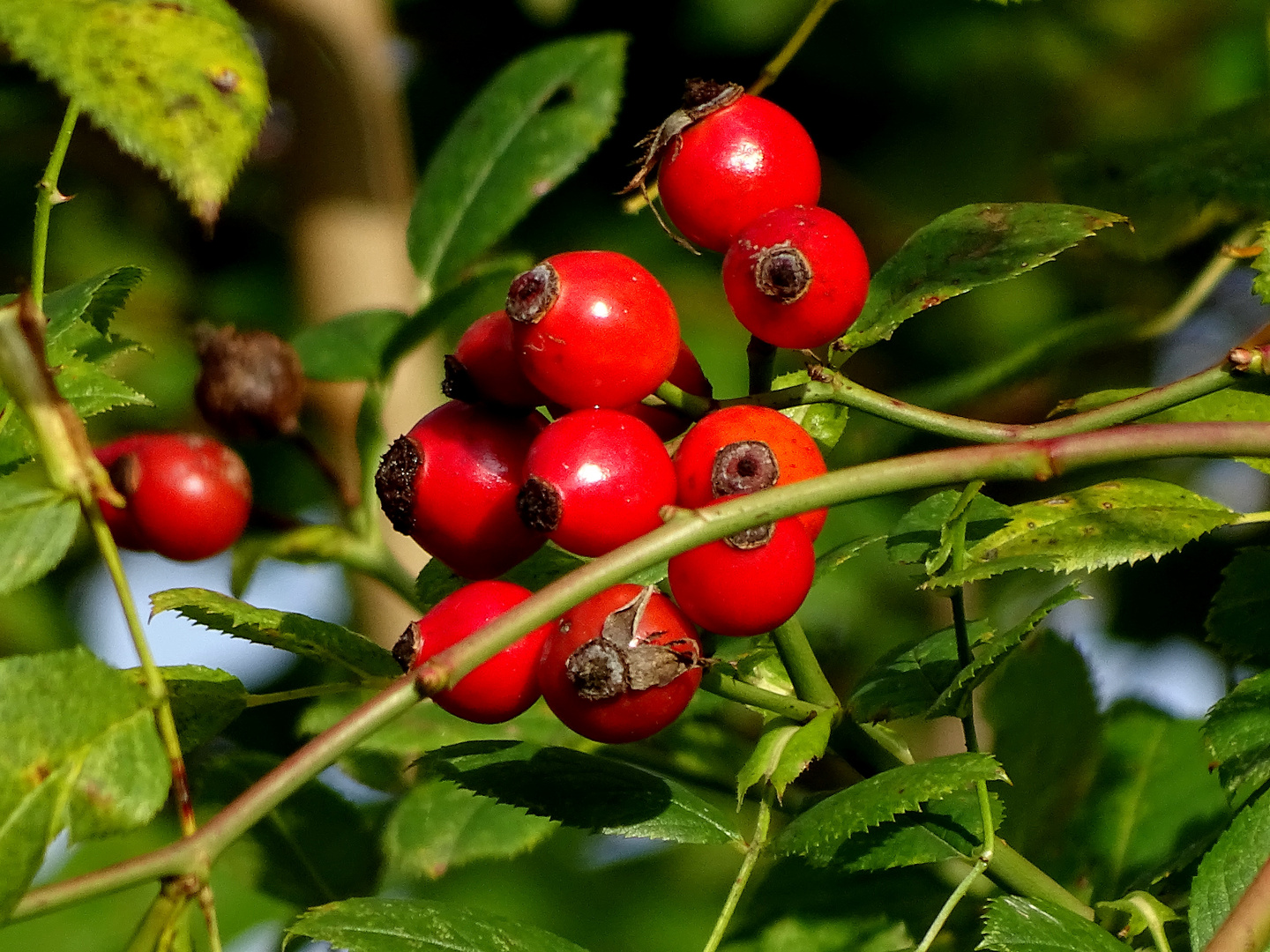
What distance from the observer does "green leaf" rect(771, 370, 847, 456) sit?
1.22 meters

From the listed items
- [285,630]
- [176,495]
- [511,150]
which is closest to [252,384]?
[176,495]

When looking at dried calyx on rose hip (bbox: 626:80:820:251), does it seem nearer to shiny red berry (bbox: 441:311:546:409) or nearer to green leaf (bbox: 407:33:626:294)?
shiny red berry (bbox: 441:311:546:409)

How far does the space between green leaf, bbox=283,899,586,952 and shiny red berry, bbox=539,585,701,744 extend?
170 mm

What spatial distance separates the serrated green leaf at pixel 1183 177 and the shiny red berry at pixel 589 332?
0.89m

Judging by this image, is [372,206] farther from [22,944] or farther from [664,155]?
[664,155]

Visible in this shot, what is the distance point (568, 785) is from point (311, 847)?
85cm

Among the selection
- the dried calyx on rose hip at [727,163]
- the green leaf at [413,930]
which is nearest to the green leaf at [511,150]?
the dried calyx on rose hip at [727,163]

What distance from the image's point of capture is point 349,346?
1.95 metres

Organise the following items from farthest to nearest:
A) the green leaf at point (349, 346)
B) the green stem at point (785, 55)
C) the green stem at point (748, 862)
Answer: the green leaf at point (349, 346) → the green stem at point (785, 55) → the green stem at point (748, 862)

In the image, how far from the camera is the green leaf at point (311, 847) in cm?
178

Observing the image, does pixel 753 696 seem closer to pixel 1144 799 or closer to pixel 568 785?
pixel 568 785

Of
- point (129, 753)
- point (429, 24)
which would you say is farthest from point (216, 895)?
point (429, 24)

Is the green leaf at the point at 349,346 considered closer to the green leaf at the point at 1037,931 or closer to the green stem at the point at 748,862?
the green stem at the point at 748,862

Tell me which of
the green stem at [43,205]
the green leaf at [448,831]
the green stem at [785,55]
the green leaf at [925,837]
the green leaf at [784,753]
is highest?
the green stem at [785,55]
